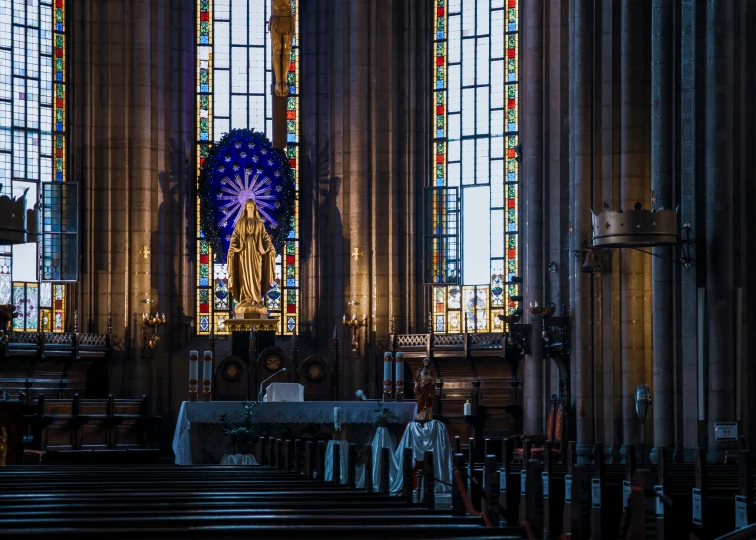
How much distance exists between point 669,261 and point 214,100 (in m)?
13.7

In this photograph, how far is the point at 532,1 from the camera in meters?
26.1

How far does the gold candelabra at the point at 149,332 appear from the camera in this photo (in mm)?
27094

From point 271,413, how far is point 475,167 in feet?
29.5

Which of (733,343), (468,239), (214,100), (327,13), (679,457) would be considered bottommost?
(679,457)

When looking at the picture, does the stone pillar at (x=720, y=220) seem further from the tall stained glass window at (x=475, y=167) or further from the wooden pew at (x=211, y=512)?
the tall stained glass window at (x=475, y=167)

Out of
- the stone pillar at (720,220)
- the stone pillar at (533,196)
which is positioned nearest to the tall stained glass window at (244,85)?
the stone pillar at (533,196)

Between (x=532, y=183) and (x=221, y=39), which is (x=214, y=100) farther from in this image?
(x=532, y=183)

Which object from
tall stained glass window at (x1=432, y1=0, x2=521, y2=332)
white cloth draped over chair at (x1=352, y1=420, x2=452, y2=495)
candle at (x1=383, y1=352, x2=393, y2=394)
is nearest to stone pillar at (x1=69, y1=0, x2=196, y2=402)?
tall stained glass window at (x1=432, y1=0, x2=521, y2=332)

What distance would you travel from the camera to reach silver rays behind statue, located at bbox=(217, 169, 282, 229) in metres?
28.6

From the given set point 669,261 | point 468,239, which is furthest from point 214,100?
point 669,261

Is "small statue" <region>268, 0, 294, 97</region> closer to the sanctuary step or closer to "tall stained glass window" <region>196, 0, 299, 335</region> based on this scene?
"tall stained glass window" <region>196, 0, 299, 335</region>

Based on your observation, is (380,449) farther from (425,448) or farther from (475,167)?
(475,167)

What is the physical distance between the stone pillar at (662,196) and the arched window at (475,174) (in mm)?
9105

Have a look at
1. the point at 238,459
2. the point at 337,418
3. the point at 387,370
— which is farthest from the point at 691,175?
the point at 238,459
